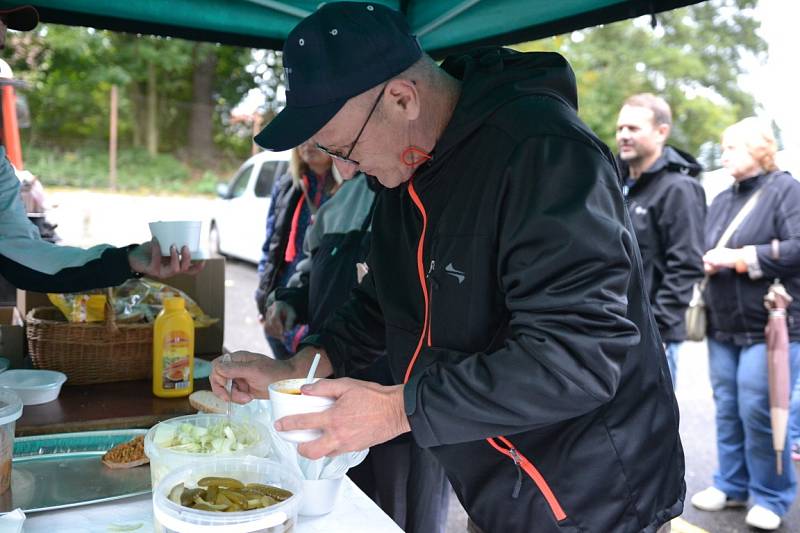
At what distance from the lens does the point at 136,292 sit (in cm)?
253

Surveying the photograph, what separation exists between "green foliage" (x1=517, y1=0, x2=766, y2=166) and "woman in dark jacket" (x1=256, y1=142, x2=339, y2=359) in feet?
51.0

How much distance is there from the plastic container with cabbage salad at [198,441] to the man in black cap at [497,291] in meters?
0.12

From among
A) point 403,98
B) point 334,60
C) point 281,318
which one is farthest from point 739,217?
point 334,60

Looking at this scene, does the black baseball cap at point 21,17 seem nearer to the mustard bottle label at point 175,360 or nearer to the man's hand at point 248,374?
the mustard bottle label at point 175,360

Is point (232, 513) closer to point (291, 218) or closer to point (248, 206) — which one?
point (291, 218)

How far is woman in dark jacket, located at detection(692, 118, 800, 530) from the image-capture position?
369 cm

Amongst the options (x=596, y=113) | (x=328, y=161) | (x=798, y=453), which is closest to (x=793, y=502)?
(x=798, y=453)

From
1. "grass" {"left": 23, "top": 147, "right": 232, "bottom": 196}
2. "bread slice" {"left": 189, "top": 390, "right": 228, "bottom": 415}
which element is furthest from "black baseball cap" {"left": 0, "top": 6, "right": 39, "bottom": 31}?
"grass" {"left": 23, "top": 147, "right": 232, "bottom": 196}

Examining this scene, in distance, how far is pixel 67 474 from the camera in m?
1.64

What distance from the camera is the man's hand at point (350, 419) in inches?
47.9

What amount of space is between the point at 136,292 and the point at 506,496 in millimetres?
1601

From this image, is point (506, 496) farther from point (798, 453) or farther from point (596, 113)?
point (596, 113)

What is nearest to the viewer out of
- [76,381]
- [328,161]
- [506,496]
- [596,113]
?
[506,496]

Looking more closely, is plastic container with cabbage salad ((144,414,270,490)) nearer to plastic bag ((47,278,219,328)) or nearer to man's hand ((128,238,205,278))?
man's hand ((128,238,205,278))
